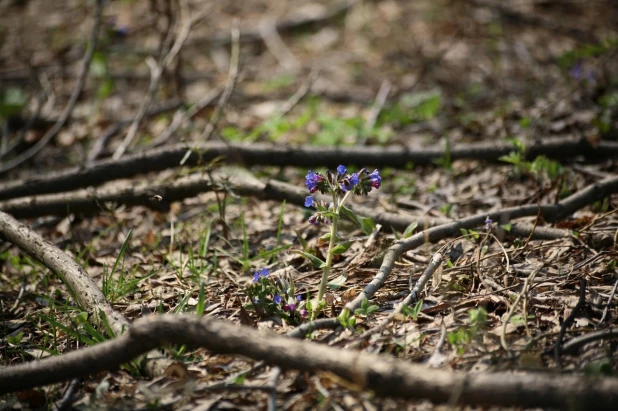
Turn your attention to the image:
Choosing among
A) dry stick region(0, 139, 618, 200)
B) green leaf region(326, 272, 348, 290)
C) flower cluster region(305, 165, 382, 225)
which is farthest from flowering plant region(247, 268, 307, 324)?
dry stick region(0, 139, 618, 200)

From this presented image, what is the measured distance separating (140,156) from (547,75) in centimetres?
401

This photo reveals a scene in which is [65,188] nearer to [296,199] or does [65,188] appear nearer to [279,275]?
[296,199]

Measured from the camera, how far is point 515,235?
9.21 ft

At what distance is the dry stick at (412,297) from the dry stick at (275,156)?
5.36 ft

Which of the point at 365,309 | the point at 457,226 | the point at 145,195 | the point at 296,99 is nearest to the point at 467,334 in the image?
the point at 365,309

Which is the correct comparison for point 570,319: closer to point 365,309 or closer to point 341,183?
point 365,309

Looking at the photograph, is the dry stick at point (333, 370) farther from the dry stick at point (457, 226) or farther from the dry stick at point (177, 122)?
the dry stick at point (177, 122)

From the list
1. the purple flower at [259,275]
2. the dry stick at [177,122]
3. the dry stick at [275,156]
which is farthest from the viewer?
the dry stick at [177,122]

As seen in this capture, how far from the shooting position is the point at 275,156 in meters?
4.02

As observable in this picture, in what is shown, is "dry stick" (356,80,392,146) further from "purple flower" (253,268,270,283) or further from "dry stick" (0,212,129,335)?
"dry stick" (0,212,129,335)

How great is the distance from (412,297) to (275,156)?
1992 mm

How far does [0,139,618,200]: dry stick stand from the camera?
3666mm

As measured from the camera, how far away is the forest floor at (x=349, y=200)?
2.10 m

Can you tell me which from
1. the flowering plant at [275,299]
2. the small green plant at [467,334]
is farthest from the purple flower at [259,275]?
the small green plant at [467,334]
